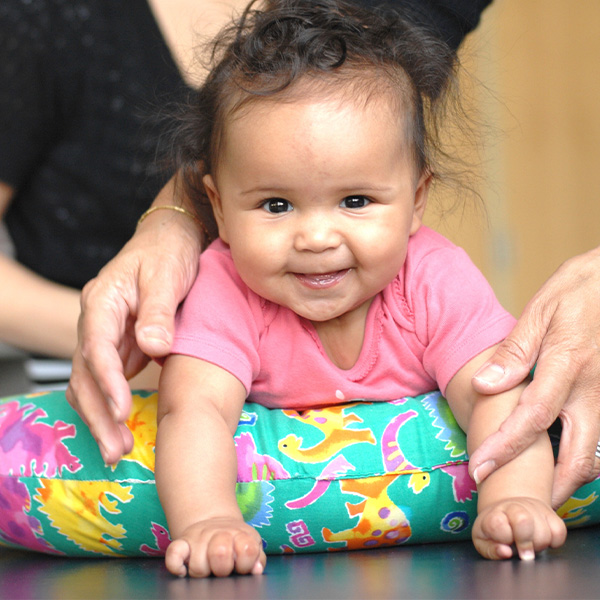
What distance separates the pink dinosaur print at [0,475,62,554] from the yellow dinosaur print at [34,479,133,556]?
0.07 ft

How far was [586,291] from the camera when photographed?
3.41ft

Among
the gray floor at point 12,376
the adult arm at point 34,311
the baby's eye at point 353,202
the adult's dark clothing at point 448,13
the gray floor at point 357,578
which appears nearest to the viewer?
the gray floor at point 357,578

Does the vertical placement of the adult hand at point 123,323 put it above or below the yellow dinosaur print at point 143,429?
above

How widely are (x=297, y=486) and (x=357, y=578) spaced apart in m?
0.19

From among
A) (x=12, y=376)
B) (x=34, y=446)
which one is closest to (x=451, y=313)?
(x=34, y=446)

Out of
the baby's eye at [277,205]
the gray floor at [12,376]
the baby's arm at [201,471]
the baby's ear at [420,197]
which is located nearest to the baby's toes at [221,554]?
the baby's arm at [201,471]

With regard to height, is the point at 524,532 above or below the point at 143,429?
above

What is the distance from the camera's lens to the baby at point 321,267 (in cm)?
97

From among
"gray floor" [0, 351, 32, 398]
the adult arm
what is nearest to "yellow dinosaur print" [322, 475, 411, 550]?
the adult arm

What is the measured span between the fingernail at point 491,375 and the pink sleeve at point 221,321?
0.29m

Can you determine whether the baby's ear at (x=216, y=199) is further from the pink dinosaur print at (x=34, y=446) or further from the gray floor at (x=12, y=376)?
the gray floor at (x=12, y=376)

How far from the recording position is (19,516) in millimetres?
1091

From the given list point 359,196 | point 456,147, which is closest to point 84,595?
point 359,196

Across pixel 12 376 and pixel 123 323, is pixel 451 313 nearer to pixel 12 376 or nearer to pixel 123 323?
pixel 123 323
